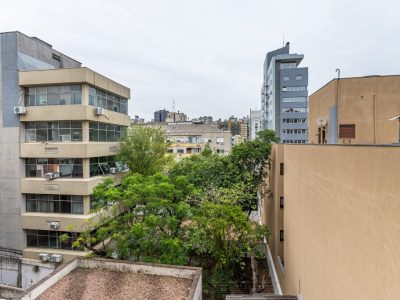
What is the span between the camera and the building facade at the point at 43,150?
1673 cm

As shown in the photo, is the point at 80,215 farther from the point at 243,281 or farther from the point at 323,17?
the point at 323,17

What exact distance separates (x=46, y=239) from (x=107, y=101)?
33.3 ft

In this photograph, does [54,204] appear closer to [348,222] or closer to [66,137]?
[66,137]

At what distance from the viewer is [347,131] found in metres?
12.2

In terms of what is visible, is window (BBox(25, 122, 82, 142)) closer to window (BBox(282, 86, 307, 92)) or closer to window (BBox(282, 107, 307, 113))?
window (BBox(282, 107, 307, 113))


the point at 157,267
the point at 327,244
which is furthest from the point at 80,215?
the point at 327,244

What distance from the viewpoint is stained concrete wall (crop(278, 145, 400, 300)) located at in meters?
3.51

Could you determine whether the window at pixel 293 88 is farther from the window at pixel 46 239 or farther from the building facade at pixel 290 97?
the window at pixel 46 239

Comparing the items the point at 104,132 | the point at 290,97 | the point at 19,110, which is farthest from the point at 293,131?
the point at 19,110

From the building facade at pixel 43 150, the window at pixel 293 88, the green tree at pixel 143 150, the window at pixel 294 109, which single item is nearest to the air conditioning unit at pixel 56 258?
the building facade at pixel 43 150

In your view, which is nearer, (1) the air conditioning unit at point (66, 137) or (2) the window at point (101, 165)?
(1) the air conditioning unit at point (66, 137)

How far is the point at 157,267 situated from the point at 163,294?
1451 mm

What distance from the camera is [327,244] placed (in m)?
6.16

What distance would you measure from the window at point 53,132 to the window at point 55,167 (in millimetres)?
1295
